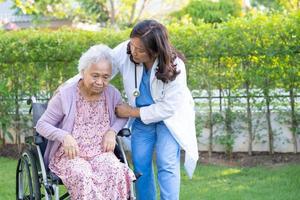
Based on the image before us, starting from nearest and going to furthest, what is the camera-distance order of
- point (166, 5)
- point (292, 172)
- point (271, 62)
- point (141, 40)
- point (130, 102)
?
point (141, 40) → point (130, 102) → point (292, 172) → point (271, 62) → point (166, 5)

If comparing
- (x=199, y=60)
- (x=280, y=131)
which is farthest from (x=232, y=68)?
(x=280, y=131)

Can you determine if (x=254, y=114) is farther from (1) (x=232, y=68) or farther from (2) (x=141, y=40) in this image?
(2) (x=141, y=40)

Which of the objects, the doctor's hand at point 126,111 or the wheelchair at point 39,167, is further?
the doctor's hand at point 126,111

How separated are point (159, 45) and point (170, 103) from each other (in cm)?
40

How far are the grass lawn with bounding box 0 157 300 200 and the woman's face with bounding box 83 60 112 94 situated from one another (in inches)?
68.9

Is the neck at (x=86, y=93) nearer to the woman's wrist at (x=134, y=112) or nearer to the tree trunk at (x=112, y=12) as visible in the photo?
the woman's wrist at (x=134, y=112)

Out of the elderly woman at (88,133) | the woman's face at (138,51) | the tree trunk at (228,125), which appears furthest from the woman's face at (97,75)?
the tree trunk at (228,125)

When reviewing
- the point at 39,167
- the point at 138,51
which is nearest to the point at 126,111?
the point at 138,51

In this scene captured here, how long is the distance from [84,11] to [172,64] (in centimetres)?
1556

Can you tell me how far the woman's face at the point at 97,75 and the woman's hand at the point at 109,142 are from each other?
0.31 meters

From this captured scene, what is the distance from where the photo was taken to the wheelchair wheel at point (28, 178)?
3.89m

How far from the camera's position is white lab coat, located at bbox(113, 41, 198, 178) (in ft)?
13.0

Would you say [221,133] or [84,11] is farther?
[84,11]

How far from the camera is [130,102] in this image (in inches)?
162
